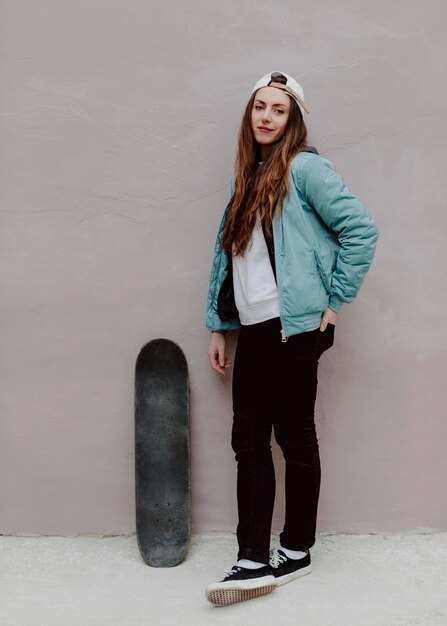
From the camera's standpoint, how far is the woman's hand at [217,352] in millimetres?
2783

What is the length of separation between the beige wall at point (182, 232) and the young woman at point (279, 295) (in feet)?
0.87

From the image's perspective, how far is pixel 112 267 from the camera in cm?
285

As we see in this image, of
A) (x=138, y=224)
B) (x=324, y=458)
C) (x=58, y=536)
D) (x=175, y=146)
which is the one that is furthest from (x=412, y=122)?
(x=58, y=536)

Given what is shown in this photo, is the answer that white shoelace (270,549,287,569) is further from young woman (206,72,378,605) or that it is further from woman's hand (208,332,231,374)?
woman's hand (208,332,231,374)

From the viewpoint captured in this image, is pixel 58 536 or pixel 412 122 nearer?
pixel 412 122

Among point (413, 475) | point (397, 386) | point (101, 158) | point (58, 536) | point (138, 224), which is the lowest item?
point (58, 536)

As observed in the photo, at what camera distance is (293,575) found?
262 cm

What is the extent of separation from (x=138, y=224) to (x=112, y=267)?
0.19 m

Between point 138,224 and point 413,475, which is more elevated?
point 138,224

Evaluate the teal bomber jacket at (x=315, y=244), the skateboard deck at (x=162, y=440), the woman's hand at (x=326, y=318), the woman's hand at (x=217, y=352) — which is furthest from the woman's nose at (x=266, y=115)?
the skateboard deck at (x=162, y=440)

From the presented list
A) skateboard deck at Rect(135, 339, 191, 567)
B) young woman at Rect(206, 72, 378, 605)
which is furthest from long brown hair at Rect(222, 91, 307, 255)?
skateboard deck at Rect(135, 339, 191, 567)

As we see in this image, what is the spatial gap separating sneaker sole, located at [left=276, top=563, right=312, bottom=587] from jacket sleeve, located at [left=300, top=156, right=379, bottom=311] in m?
0.96

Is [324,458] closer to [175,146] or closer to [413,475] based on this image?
[413,475]

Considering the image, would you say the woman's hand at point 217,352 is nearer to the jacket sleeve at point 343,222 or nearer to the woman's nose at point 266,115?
the jacket sleeve at point 343,222
